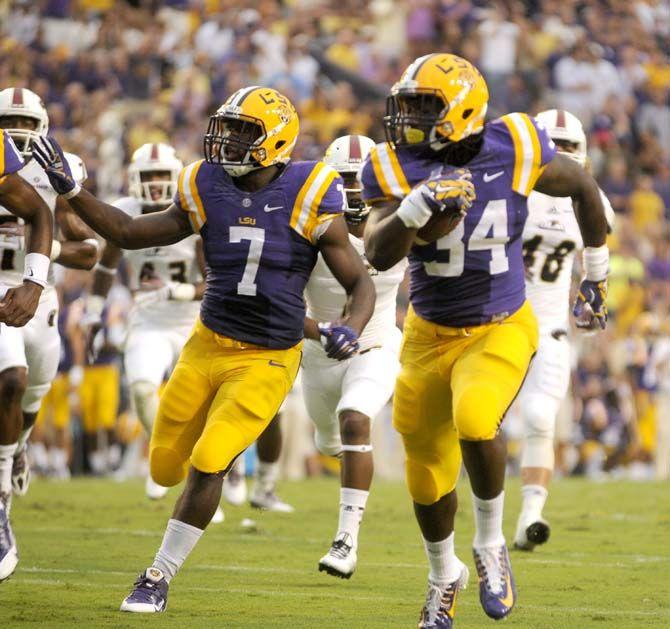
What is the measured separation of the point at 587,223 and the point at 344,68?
11.8 m

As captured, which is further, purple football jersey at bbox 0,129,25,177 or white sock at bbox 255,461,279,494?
white sock at bbox 255,461,279,494

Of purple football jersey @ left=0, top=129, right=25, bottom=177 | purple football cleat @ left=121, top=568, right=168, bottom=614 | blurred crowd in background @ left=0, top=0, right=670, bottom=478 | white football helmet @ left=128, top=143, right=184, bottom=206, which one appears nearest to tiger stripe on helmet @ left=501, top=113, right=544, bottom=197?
purple football cleat @ left=121, top=568, right=168, bottom=614

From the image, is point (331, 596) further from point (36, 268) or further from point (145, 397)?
point (145, 397)

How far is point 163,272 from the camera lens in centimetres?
909

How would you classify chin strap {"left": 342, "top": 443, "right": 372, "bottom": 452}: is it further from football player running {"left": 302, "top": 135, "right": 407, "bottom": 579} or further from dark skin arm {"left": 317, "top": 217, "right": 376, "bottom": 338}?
dark skin arm {"left": 317, "top": 217, "right": 376, "bottom": 338}

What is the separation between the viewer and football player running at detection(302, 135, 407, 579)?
679cm

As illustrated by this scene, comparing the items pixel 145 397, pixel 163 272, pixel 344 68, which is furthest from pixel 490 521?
pixel 344 68

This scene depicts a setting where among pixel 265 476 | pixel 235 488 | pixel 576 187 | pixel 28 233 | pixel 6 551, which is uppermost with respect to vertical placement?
pixel 576 187

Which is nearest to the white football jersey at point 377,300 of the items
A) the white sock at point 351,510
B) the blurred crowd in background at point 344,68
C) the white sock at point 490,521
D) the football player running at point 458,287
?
the white sock at point 351,510

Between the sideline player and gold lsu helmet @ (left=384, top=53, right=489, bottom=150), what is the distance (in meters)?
2.07

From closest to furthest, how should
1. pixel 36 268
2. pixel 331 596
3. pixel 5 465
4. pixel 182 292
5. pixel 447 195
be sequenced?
pixel 447 195
pixel 36 268
pixel 331 596
pixel 5 465
pixel 182 292

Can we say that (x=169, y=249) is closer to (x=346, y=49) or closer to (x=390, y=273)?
(x=390, y=273)

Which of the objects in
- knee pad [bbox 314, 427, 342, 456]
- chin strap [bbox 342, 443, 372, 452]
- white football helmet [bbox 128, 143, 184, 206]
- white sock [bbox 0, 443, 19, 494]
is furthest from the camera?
white football helmet [bbox 128, 143, 184, 206]

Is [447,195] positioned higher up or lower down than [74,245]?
higher up
